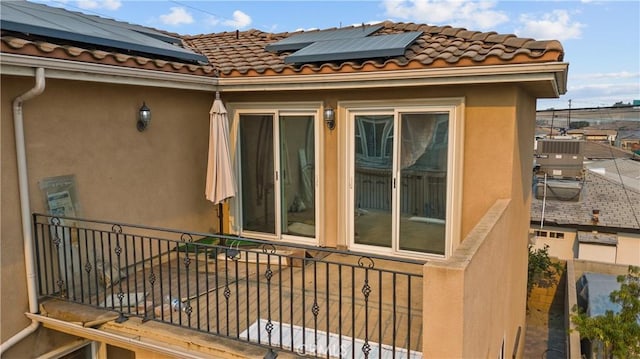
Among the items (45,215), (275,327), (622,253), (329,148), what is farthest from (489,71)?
(622,253)

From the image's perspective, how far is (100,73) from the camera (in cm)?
555

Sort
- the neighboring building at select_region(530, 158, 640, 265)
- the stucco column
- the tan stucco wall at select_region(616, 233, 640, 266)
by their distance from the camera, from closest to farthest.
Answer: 1. the stucco column
2. the tan stucco wall at select_region(616, 233, 640, 266)
3. the neighboring building at select_region(530, 158, 640, 265)

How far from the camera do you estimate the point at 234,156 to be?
8.50 metres

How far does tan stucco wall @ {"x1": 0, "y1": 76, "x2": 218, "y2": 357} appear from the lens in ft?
17.1

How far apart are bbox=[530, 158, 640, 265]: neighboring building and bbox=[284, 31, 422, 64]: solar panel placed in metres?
11.5

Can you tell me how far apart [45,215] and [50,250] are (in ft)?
1.75

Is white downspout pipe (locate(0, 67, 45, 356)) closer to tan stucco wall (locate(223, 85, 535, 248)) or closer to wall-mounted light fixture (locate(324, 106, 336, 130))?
wall-mounted light fixture (locate(324, 106, 336, 130))

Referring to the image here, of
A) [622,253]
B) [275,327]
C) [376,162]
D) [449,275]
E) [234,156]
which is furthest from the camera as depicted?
[622,253]

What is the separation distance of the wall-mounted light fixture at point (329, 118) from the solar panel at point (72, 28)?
7.54ft

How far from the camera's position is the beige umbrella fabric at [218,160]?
7.51m

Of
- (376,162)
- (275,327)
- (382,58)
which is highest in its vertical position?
(382,58)

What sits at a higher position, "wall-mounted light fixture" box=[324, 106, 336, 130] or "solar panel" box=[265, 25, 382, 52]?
"solar panel" box=[265, 25, 382, 52]

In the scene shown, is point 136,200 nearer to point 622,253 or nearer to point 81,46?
point 81,46

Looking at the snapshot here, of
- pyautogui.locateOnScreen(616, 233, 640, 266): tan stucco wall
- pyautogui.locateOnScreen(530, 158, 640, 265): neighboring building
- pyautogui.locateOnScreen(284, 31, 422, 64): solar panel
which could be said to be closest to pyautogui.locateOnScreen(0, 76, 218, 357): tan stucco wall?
pyautogui.locateOnScreen(284, 31, 422, 64): solar panel
